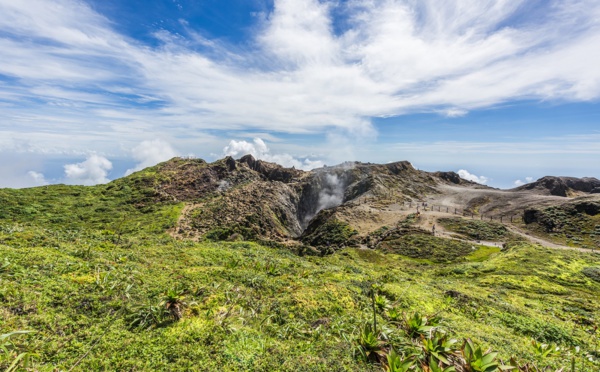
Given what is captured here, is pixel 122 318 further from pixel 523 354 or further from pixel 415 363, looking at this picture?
pixel 523 354

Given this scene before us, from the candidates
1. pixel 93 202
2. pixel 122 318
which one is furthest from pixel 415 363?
pixel 93 202

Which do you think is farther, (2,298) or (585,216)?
(585,216)

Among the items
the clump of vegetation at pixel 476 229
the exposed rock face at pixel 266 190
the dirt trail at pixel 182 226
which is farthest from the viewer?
the clump of vegetation at pixel 476 229

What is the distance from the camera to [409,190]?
123 m

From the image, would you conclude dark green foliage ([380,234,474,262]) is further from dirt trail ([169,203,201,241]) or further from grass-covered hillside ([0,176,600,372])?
dirt trail ([169,203,201,241])

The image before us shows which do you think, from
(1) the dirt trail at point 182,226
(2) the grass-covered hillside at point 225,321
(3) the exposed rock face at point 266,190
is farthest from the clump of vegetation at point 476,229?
(1) the dirt trail at point 182,226

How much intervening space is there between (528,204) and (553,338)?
106 m

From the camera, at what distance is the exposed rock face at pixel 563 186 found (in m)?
123

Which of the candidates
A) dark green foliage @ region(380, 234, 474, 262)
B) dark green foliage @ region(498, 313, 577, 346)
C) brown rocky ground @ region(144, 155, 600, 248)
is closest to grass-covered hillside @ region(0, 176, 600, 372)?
dark green foliage @ region(498, 313, 577, 346)

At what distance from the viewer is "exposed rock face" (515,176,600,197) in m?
123

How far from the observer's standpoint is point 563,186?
124 meters

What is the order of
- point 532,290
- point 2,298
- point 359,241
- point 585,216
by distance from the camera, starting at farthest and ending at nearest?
point 585,216, point 359,241, point 532,290, point 2,298

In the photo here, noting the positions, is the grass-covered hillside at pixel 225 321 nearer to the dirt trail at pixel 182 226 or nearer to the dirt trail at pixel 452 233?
the dirt trail at pixel 182 226

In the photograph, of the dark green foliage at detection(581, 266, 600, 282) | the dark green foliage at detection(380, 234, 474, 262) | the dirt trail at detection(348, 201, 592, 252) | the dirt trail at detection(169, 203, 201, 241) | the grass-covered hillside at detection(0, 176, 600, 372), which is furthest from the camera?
the dirt trail at detection(348, 201, 592, 252)
